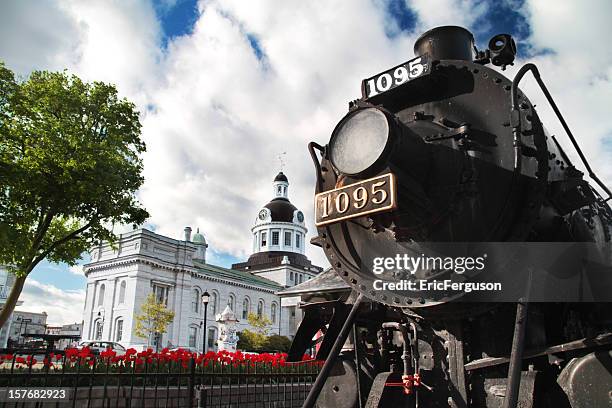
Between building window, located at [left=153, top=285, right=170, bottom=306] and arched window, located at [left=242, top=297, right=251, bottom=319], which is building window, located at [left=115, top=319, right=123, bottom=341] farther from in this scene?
arched window, located at [left=242, top=297, right=251, bottom=319]

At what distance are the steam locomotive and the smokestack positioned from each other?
19 cm

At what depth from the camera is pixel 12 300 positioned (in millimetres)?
15648

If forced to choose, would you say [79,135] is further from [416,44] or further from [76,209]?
[416,44]

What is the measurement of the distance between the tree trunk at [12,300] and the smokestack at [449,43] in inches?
639

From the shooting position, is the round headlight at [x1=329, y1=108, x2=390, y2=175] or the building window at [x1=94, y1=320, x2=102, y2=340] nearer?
the round headlight at [x1=329, y1=108, x2=390, y2=175]

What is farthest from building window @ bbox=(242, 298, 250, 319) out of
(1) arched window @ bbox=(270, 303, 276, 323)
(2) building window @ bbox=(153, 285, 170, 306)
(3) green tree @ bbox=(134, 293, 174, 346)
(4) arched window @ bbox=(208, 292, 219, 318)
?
(3) green tree @ bbox=(134, 293, 174, 346)

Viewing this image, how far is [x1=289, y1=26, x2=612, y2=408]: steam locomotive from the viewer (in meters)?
2.87

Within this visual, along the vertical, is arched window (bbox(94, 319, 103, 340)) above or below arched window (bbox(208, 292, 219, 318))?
below

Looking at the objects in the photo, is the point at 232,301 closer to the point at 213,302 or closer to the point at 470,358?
the point at 213,302

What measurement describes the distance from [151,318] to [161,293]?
4.88 meters

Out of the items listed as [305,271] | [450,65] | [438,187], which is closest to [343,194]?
[438,187]

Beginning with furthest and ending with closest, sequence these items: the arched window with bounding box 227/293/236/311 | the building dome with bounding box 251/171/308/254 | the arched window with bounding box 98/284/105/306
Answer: the building dome with bounding box 251/171/308/254
the arched window with bounding box 227/293/236/311
the arched window with bounding box 98/284/105/306

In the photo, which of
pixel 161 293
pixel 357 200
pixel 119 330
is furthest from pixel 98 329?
pixel 357 200

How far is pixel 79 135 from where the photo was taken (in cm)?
1655
